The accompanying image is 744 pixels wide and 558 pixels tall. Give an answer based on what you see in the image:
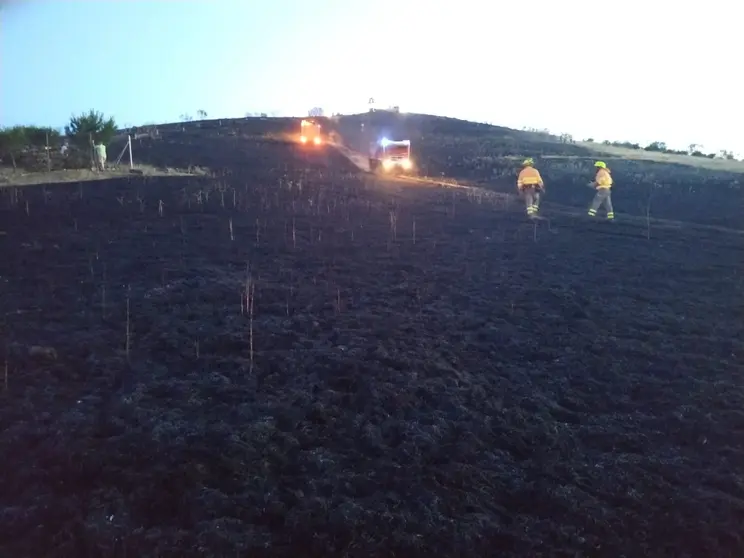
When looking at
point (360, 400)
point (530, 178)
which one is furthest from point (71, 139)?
point (360, 400)

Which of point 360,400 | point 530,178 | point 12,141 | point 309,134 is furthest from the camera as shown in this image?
point 309,134

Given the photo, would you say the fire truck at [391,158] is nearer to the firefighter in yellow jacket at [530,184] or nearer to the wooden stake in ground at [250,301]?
the firefighter in yellow jacket at [530,184]

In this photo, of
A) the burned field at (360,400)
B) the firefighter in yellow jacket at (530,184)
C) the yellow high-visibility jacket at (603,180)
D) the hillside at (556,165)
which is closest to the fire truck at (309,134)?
the hillside at (556,165)

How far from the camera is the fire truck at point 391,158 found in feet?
89.5

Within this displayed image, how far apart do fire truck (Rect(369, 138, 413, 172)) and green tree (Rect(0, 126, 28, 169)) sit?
528 inches

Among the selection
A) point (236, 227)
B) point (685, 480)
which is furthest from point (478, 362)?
point (236, 227)

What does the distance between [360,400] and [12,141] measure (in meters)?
19.9

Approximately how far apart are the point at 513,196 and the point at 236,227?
1072 cm

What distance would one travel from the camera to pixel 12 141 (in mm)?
20578

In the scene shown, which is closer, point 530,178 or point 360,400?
point 360,400

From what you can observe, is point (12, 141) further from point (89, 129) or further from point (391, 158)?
point (391, 158)

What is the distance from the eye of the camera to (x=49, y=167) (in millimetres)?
20469

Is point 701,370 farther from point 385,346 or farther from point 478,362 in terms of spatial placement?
point 385,346

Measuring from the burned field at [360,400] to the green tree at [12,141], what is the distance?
11.1 meters
